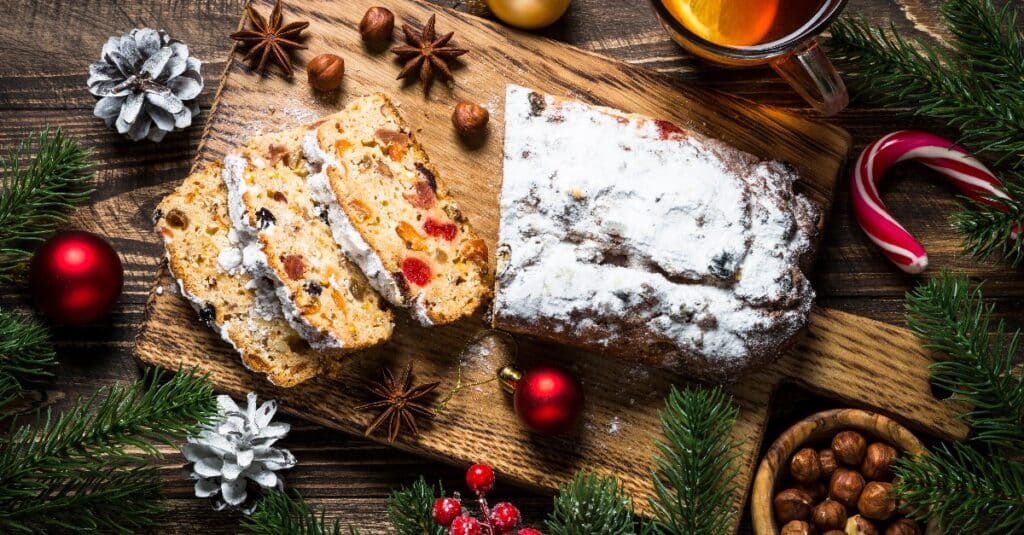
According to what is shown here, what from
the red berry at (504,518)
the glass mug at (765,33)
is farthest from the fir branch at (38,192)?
the glass mug at (765,33)

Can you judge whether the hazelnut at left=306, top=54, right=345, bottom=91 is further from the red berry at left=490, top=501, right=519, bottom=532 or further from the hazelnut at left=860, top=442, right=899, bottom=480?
the hazelnut at left=860, top=442, right=899, bottom=480

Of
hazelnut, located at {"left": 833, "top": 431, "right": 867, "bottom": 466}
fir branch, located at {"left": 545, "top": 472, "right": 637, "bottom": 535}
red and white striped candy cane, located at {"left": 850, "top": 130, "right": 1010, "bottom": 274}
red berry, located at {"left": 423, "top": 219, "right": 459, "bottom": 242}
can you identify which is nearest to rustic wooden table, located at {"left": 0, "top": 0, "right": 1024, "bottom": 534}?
red and white striped candy cane, located at {"left": 850, "top": 130, "right": 1010, "bottom": 274}

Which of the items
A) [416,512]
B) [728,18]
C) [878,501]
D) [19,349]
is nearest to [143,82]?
[19,349]

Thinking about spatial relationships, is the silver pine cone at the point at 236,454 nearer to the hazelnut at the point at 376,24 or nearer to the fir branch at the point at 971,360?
the hazelnut at the point at 376,24

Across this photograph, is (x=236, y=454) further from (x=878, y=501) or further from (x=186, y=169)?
(x=878, y=501)

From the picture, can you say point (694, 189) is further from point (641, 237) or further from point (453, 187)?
point (453, 187)
